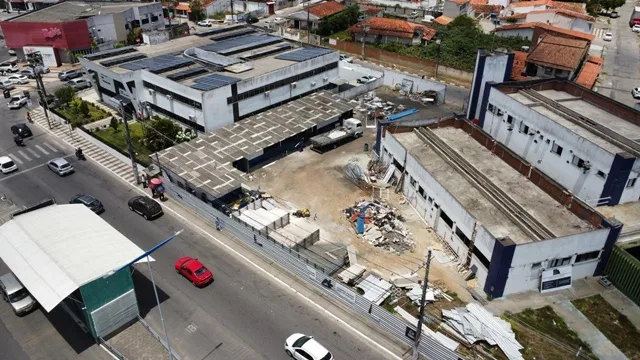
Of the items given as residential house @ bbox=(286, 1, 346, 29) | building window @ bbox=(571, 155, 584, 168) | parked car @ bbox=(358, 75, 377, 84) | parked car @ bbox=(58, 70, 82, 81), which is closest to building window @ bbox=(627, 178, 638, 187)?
building window @ bbox=(571, 155, 584, 168)

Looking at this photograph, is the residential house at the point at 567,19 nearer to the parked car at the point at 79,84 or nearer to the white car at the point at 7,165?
the parked car at the point at 79,84

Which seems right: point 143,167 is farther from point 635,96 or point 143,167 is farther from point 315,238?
point 635,96

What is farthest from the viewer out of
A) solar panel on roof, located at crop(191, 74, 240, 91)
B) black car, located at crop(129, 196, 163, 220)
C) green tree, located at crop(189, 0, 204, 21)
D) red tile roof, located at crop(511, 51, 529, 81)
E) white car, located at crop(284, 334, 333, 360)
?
green tree, located at crop(189, 0, 204, 21)

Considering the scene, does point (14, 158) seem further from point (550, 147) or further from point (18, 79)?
point (550, 147)

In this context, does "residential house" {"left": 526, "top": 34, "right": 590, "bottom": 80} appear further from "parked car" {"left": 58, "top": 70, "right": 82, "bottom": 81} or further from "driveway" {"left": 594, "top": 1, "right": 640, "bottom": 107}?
"parked car" {"left": 58, "top": 70, "right": 82, "bottom": 81}

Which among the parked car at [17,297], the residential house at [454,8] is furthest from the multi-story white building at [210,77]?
the residential house at [454,8]
